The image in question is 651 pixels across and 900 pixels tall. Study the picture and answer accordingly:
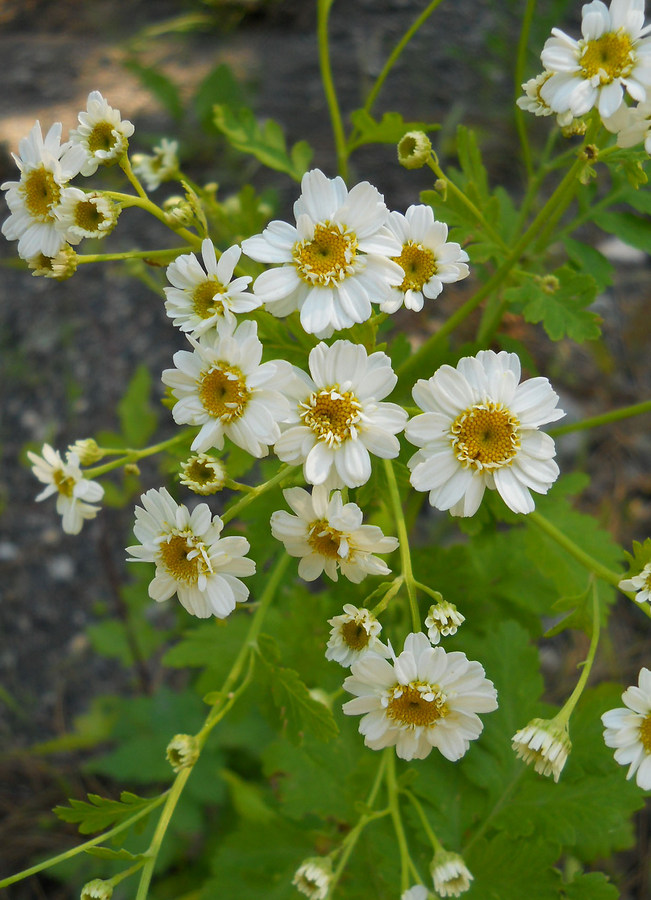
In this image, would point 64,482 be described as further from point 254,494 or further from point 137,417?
point 137,417

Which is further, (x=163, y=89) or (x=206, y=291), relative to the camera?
(x=163, y=89)

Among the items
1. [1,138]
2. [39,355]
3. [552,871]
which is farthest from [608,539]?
[1,138]

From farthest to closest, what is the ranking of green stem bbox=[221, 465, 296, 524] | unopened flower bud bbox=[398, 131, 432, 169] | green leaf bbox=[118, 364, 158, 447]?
green leaf bbox=[118, 364, 158, 447] < unopened flower bud bbox=[398, 131, 432, 169] < green stem bbox=[221, 465, 296, 524]

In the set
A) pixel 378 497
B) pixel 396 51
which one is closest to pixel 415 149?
pixel 396 51

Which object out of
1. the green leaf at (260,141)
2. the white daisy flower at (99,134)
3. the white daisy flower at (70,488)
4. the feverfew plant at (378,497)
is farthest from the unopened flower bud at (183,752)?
the green leaf at (260,141)

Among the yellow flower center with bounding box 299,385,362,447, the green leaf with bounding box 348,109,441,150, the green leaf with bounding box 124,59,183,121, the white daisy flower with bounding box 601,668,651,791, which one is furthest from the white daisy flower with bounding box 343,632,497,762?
the green leaf with bounding box 124,59,183,121

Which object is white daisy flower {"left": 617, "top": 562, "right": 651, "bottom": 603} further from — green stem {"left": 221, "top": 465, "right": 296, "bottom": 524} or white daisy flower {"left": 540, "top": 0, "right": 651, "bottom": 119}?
white daisy flower {"left": 540, "top": 0, "right": 651, "bottom": 119}

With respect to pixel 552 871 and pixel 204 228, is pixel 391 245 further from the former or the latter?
pixel 552 871
